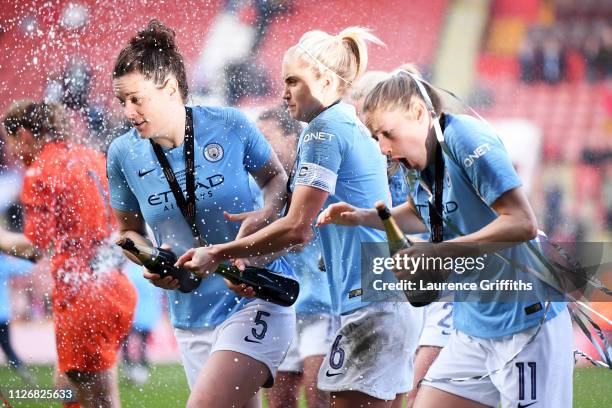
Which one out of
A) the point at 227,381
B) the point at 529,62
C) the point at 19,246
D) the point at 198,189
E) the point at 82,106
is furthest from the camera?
the point at 19,246

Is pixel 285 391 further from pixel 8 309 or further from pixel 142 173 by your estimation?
pixel 8 309

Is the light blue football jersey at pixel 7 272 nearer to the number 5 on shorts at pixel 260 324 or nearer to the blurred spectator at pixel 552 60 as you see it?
the number 5 on shorts at pixel 260 324

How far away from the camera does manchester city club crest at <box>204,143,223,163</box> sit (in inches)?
111

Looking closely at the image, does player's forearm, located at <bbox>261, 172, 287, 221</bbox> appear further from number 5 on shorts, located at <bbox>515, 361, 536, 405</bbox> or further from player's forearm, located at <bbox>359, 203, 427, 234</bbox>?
number 5 on shorts, located at <bbox>515, 361, 536, 405</bbox>

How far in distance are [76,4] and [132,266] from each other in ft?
3.07

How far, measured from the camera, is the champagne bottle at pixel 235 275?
108 inches

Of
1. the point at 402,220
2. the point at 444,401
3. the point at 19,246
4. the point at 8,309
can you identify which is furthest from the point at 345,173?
the point at 8,309

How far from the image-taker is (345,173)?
2.74m

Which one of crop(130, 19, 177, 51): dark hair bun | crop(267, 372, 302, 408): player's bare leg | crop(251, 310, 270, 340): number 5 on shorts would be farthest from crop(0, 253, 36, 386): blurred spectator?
crop(251, 310, 270, 340): number 5 on shorts

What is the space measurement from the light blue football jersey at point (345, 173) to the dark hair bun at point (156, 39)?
1.60 feet

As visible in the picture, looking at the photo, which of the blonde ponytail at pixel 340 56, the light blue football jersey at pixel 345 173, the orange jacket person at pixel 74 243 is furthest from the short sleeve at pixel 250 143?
the orange jacket person at pixel 74 243

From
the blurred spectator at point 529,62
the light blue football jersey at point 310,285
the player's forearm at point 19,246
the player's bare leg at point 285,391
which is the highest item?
the blurred spectator at point 529,62

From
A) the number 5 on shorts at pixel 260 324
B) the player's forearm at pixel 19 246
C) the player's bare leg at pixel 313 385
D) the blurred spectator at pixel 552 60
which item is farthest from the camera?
the player's forearm at pixel 19 246

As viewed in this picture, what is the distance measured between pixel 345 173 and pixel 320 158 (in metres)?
0.08
